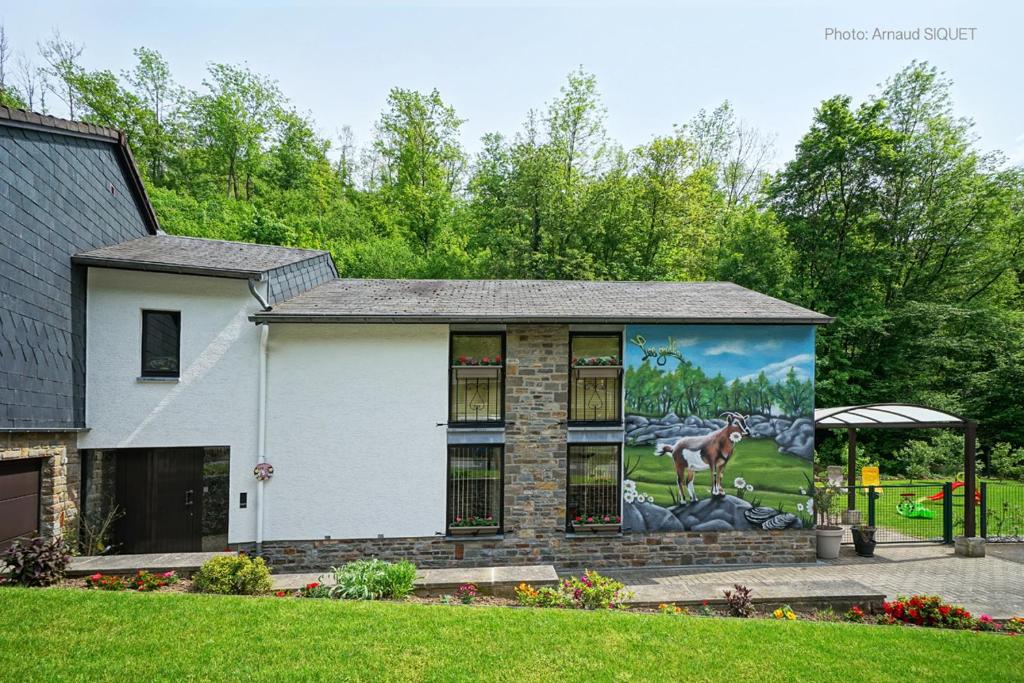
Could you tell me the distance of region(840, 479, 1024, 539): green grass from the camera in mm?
13156

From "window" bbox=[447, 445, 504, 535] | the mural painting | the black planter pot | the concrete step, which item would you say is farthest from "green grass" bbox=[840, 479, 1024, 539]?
the concrete step

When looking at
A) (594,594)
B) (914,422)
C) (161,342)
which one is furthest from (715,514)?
(161,342)

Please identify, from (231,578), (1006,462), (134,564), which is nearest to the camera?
(231,578)

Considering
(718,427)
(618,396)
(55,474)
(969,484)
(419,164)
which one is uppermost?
(419,164)

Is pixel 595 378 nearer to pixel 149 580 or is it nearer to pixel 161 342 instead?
pixel 149 580

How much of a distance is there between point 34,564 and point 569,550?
802 cm

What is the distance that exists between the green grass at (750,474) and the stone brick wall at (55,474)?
9.79m

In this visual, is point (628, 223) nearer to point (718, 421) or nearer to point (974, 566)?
point (718, 421)

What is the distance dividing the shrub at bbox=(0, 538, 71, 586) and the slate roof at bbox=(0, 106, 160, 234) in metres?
5.94

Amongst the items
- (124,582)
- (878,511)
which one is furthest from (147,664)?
(878,511)

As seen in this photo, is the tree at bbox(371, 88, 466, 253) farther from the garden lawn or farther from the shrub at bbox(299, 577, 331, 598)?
the garden lawn

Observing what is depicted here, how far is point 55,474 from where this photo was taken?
29.3 ft

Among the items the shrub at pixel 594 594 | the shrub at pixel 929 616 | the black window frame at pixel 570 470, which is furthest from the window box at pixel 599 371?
the shrub at pixel 929 616

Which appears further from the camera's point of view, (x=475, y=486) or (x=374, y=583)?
(x=475, y=486)
